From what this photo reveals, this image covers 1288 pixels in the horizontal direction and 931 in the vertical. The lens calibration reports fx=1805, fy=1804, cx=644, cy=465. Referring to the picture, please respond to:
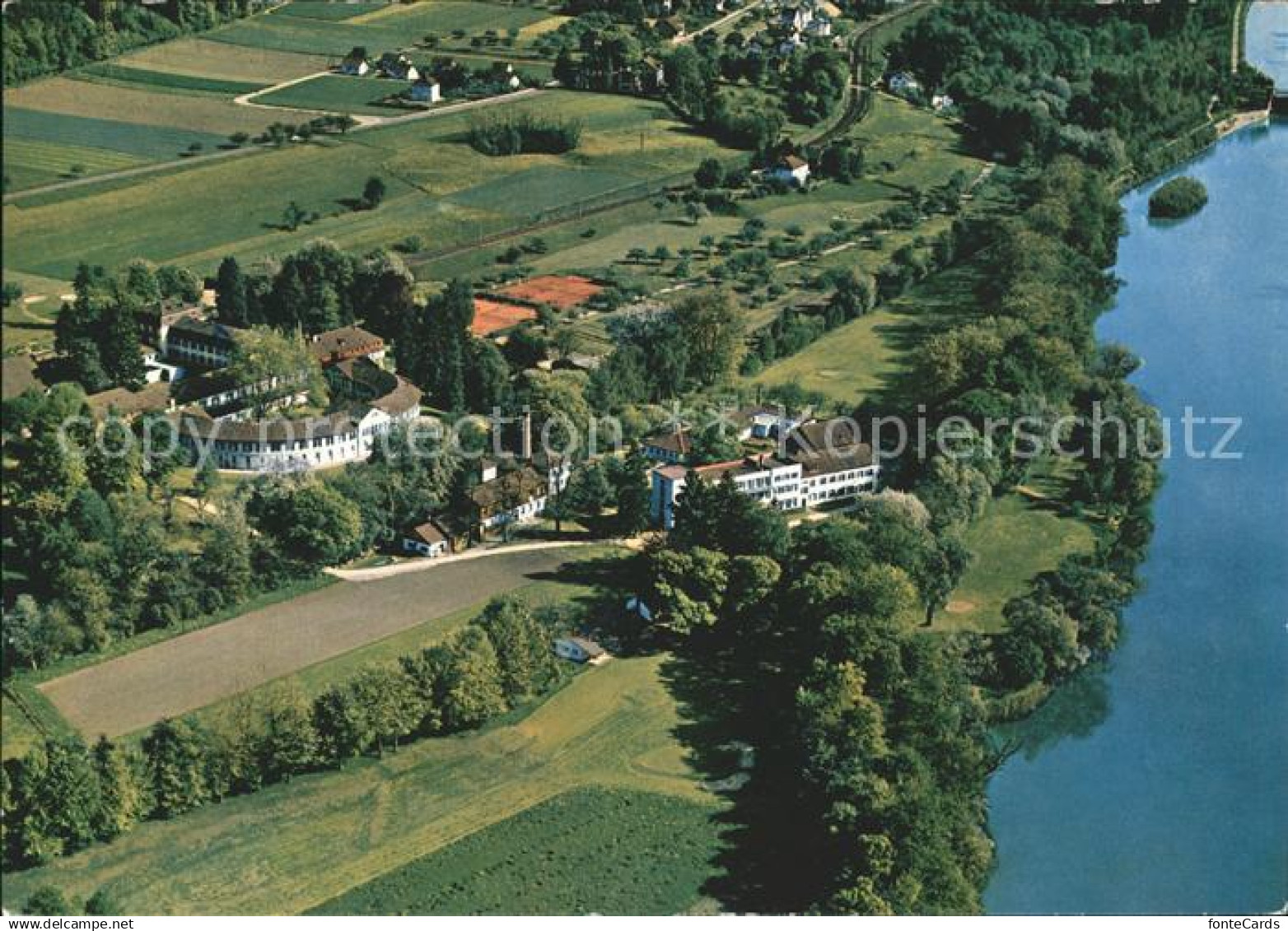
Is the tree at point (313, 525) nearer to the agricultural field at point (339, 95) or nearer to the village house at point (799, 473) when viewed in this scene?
the village house at point (799, 473)

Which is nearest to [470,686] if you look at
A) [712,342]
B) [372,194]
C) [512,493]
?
[512,493]

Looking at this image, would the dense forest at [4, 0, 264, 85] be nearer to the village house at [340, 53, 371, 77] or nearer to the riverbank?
the village house at [340, 53, 371, 77]

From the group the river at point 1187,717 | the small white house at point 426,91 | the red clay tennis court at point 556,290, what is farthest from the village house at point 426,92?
the river at point 1187,717

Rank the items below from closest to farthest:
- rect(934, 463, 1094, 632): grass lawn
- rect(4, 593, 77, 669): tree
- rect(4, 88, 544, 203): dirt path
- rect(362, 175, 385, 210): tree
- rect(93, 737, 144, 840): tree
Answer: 1. rect(93, 737, 144, 840): tree
2. rect(4, 593, 77, 669): tree
3. rect(934, 463, 1094, 632): grass lawn
4. rect(4, 88, 544, 203): dirt path
5. rect(362, 175, 385, 210): tree

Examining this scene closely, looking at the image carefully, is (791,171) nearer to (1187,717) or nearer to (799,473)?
(799,473)

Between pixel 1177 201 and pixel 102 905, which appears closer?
pixel 102 905

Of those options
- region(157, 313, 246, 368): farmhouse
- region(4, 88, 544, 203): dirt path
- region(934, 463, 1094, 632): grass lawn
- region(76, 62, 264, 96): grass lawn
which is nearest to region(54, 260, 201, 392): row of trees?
region(157, 313, 246, 368): farmhouse
